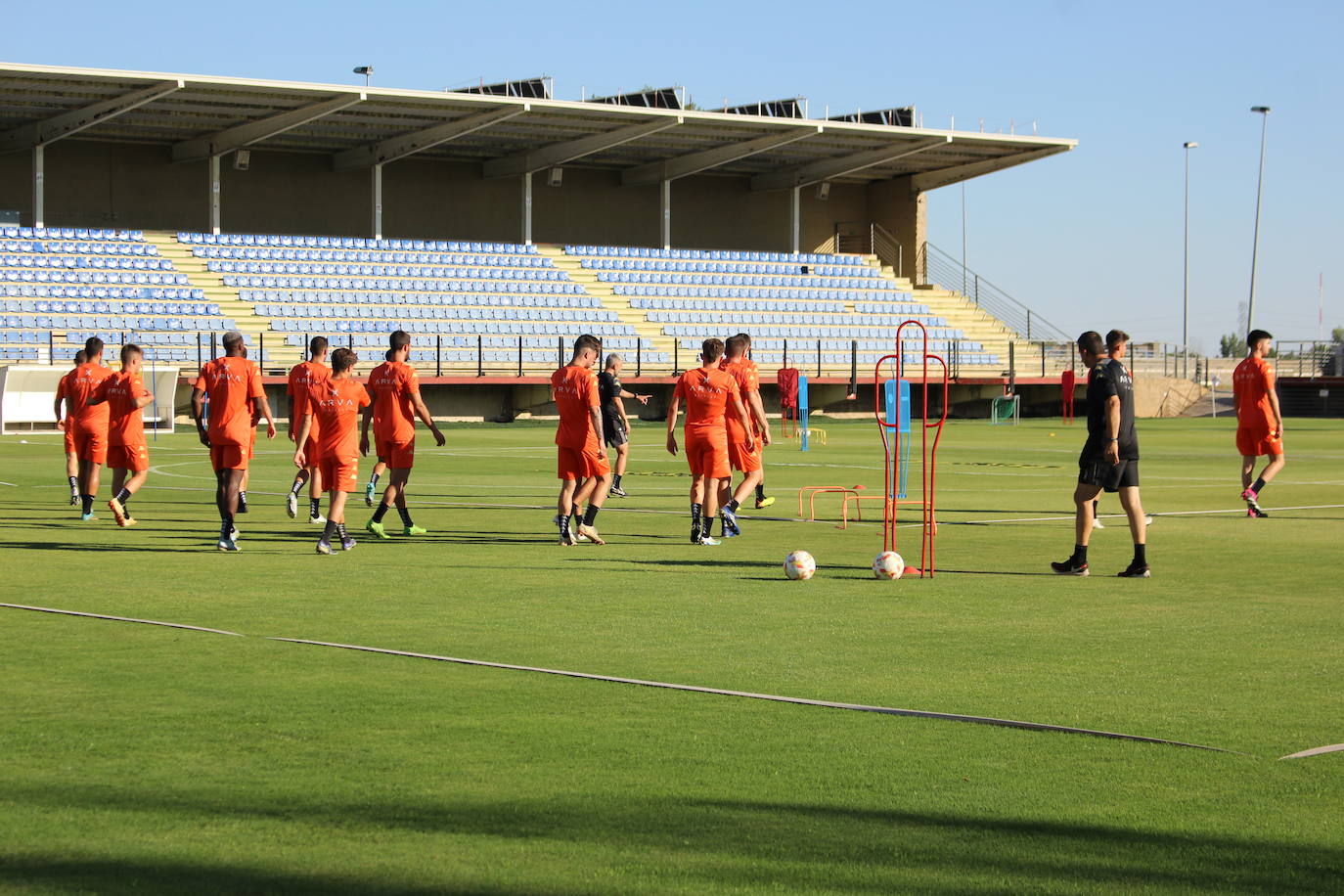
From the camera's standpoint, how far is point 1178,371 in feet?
224

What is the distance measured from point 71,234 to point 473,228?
1608 centimetres

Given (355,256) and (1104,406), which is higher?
(355,256)

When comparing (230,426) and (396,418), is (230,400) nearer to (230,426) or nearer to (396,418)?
(230,426)

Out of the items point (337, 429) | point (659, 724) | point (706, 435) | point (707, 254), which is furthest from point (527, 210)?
point (659, 724)

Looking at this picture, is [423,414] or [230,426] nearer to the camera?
[230,426]

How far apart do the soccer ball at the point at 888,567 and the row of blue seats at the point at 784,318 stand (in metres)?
43.1

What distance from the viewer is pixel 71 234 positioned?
49219 millimetres

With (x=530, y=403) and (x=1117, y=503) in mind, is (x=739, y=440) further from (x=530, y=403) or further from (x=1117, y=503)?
(x=530, y=403)

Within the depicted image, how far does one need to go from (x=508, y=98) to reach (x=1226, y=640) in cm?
4387

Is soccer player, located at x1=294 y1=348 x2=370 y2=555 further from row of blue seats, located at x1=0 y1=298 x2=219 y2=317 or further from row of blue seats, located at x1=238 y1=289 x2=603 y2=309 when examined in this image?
row of blue seats, located at x1=238 y1=289 x2=603 y2=309

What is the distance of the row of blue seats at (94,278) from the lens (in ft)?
151

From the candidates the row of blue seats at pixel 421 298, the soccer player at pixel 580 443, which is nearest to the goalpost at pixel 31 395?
the row of blue seats at pixel 421 298

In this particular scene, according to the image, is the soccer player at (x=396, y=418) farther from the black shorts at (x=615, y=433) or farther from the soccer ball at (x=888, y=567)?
the soccer ball at (x=888, y=567)

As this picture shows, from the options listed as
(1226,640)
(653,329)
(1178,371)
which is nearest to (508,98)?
(653,329)
